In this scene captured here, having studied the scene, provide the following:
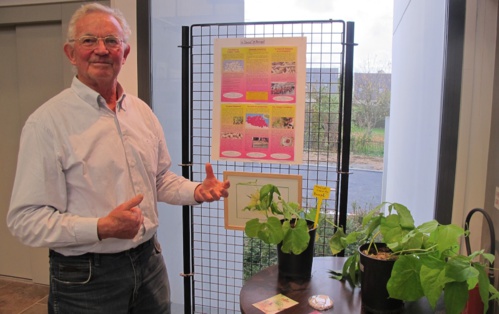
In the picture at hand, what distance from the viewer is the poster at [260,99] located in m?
1.87

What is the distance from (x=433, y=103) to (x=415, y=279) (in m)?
1.36

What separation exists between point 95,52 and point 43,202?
1.91 ft

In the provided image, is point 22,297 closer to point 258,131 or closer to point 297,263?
point 258,131

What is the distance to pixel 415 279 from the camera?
105 centimetres

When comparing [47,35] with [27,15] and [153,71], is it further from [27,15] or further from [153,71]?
[153,71]

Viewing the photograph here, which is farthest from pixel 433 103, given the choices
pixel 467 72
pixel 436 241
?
pixel 436 241

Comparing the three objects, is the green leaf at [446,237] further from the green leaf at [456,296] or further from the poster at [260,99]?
the poster at [260,99]

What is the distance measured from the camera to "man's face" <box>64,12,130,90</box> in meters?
1.44

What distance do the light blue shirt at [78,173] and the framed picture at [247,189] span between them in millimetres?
512

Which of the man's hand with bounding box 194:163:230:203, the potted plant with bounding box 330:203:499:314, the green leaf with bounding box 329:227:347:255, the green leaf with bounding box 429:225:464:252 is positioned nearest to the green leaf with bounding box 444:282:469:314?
the potted plant with bounding box 330:203:499:314

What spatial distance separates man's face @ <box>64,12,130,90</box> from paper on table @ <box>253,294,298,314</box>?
1.02 m

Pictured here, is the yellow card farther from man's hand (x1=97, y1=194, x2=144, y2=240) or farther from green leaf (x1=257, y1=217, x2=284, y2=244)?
man's hand (x1=97, y1=194, x2=144, y2=240)

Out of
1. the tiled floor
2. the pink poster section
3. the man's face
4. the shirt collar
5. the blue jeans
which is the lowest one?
the tiled floor

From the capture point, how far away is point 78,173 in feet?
4.47
